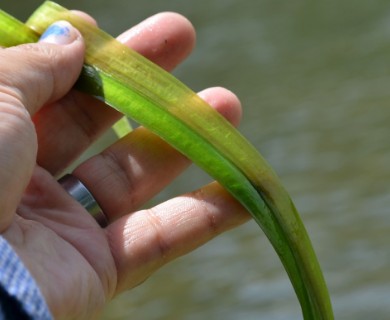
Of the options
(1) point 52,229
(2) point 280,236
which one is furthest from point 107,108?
(2) point 280,236

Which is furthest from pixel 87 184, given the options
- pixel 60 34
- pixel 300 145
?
pixel 300 145

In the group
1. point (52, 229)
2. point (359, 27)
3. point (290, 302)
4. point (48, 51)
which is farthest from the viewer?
point (359, 27)

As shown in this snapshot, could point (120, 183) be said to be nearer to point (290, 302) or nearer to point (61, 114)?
point (61, 114)

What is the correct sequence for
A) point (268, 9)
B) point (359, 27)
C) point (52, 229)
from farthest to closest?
point (268, 9)
point (359, 27)
point (52, 229)

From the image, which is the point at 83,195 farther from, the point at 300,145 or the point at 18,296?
the point at 300,145

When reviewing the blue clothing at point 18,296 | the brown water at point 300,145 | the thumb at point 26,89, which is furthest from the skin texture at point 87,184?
the brown water at point 300,145

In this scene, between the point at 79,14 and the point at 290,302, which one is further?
the point at 290,302

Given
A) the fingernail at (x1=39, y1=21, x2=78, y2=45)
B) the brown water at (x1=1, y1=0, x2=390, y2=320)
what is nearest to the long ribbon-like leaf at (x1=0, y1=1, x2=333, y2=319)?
the fingernail at (x1=39, y1=21, x2=78, y2=45)
